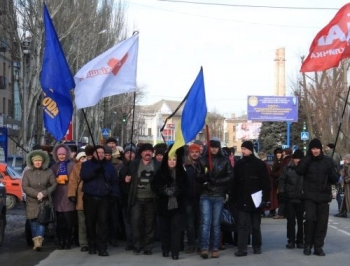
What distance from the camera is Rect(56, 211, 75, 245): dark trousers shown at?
12.4 meters

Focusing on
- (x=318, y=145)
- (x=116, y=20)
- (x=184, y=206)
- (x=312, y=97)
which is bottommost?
(x=184, y=206)

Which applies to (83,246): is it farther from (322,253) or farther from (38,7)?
(38,7)

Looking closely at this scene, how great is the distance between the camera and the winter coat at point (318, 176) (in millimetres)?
11492

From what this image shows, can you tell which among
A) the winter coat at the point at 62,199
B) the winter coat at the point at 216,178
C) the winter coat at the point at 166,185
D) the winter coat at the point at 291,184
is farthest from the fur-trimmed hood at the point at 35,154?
the winter coat at the point at 291,184

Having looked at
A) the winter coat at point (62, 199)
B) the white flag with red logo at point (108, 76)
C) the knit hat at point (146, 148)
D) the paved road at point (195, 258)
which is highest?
the white flag with red logo at point (108, 76)

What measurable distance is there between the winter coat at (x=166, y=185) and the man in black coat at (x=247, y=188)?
35.3 inches

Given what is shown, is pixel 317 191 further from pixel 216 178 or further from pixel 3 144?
pixel 3 144

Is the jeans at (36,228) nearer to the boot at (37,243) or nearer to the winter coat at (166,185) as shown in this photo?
the boot at (37,243)

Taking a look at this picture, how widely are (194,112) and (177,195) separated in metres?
1.43

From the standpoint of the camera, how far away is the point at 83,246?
1223cm

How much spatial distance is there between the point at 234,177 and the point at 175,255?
156cm

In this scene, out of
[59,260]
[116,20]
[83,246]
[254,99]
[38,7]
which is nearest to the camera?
[59,260]

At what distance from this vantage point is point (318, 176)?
11.5 m

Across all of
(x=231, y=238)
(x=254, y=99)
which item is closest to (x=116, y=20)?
(x=254, y=99)
